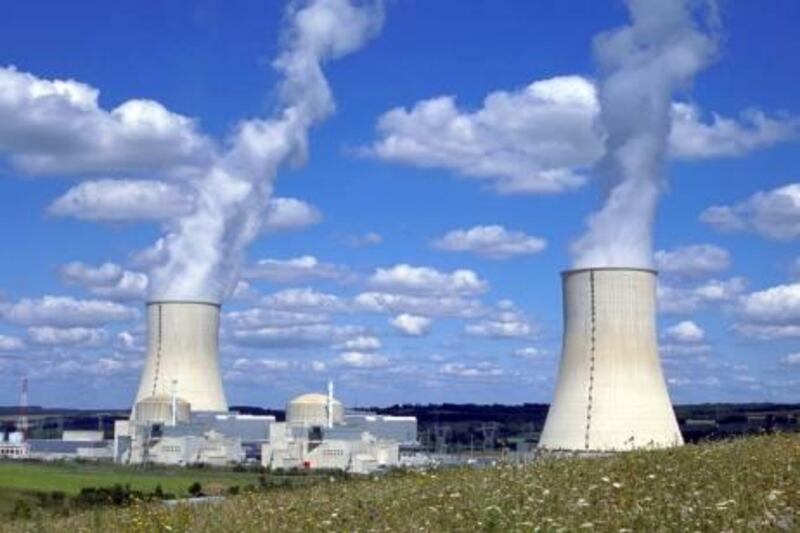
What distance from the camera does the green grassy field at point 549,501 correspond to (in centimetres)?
487

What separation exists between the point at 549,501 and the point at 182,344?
38032 mm

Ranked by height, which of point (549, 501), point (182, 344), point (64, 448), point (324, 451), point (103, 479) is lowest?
point (103, 479)

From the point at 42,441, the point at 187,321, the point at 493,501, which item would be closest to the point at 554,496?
the point at 493,501

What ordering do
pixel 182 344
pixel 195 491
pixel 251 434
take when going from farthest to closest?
1. pixel 251 434
2. pixel 182 344
3. pixel 195 491

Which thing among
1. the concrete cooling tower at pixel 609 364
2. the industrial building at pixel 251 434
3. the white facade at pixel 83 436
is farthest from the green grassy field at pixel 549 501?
the white facade at pixel 83 436

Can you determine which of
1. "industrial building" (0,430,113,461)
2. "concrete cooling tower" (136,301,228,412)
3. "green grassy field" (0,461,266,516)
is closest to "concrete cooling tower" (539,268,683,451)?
"green grassy field" (0,461,266,516)

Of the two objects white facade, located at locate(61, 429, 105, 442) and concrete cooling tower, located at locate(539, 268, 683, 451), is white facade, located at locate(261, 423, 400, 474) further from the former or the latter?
concrete cooling tower, located at locate(539, 268, 683, 451)

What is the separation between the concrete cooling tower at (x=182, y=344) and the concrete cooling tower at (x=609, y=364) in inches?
674

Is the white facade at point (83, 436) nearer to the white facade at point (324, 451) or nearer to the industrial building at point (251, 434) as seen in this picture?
the industrial building at point (251, 434)

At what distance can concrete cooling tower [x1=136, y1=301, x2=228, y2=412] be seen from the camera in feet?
140

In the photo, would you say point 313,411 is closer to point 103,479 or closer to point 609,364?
point 103,479

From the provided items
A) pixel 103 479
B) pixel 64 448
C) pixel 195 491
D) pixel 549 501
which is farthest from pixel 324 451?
pixel 549 501

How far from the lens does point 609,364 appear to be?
28297mm

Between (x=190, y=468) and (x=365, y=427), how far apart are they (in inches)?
432
